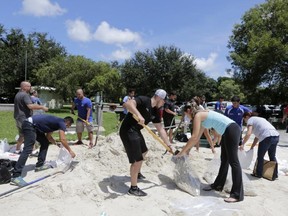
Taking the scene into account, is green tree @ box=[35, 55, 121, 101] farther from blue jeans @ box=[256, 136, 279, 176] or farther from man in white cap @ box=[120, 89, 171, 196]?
man in white cap @ box=[120, 89, 171, 196]

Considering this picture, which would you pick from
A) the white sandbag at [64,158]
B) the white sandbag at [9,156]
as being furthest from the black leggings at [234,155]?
the white sandbag at [9,156]

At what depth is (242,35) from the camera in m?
25.4

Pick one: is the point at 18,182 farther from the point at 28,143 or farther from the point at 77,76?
the point at 77,76

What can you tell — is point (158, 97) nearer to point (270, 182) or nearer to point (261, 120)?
point (261, 120)

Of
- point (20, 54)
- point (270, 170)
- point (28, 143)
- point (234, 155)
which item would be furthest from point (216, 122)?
point (20, 54)

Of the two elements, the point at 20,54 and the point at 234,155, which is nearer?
the point at 234,155

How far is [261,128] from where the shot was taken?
242 inches

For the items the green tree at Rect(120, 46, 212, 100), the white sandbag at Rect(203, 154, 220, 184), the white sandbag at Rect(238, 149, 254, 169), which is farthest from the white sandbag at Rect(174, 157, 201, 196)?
the green tree at Rect(120, 46, 212, 100)

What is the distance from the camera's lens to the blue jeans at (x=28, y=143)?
5531 mm

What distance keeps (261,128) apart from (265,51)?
15.8 metres

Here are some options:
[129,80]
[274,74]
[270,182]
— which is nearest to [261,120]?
[270,182]

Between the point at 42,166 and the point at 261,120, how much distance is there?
13.9 ft

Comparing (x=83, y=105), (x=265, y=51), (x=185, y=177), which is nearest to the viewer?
(x=185, y=177)

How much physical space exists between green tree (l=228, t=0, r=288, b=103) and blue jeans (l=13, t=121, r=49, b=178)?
56.5 feet
